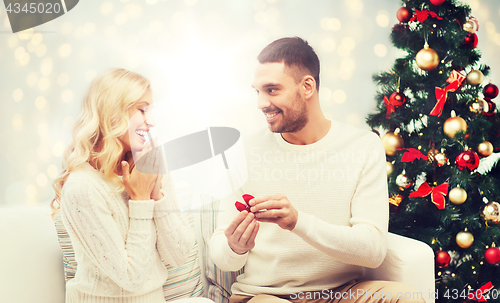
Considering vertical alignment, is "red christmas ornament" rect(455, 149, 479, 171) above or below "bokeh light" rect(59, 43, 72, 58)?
below

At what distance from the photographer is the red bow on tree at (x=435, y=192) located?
1.28m

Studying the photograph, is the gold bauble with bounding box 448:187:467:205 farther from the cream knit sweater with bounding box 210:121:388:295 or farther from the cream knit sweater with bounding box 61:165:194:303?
the cream knit sweater with bounding box 61:165:194:303

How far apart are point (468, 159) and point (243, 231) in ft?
3.03

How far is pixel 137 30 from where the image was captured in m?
0.94

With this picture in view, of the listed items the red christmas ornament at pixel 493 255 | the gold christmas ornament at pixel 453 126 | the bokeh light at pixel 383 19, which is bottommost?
the red christmas ornament at pixel 493 255

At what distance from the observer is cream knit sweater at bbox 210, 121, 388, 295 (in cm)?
95

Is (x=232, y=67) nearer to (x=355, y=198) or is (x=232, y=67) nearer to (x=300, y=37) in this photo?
(x=300, y=37)

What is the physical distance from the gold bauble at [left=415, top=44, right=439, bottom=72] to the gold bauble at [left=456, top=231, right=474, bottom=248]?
2.09ft

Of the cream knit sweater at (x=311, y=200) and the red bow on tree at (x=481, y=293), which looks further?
the red bow on tree at (x=481, y=293)

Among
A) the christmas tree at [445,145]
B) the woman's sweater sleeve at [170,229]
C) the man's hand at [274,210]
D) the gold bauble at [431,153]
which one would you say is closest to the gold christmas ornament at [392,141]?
the christmas tree at [445,145]

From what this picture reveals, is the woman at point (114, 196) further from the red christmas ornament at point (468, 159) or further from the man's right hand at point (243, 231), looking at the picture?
the red christmas ornament at point (468, 159)

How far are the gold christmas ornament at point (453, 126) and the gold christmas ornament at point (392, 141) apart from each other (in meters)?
0.17

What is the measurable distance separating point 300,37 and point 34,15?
2.34 feet

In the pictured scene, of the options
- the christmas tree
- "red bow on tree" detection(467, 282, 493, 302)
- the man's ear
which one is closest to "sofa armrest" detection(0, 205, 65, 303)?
the man's ear
